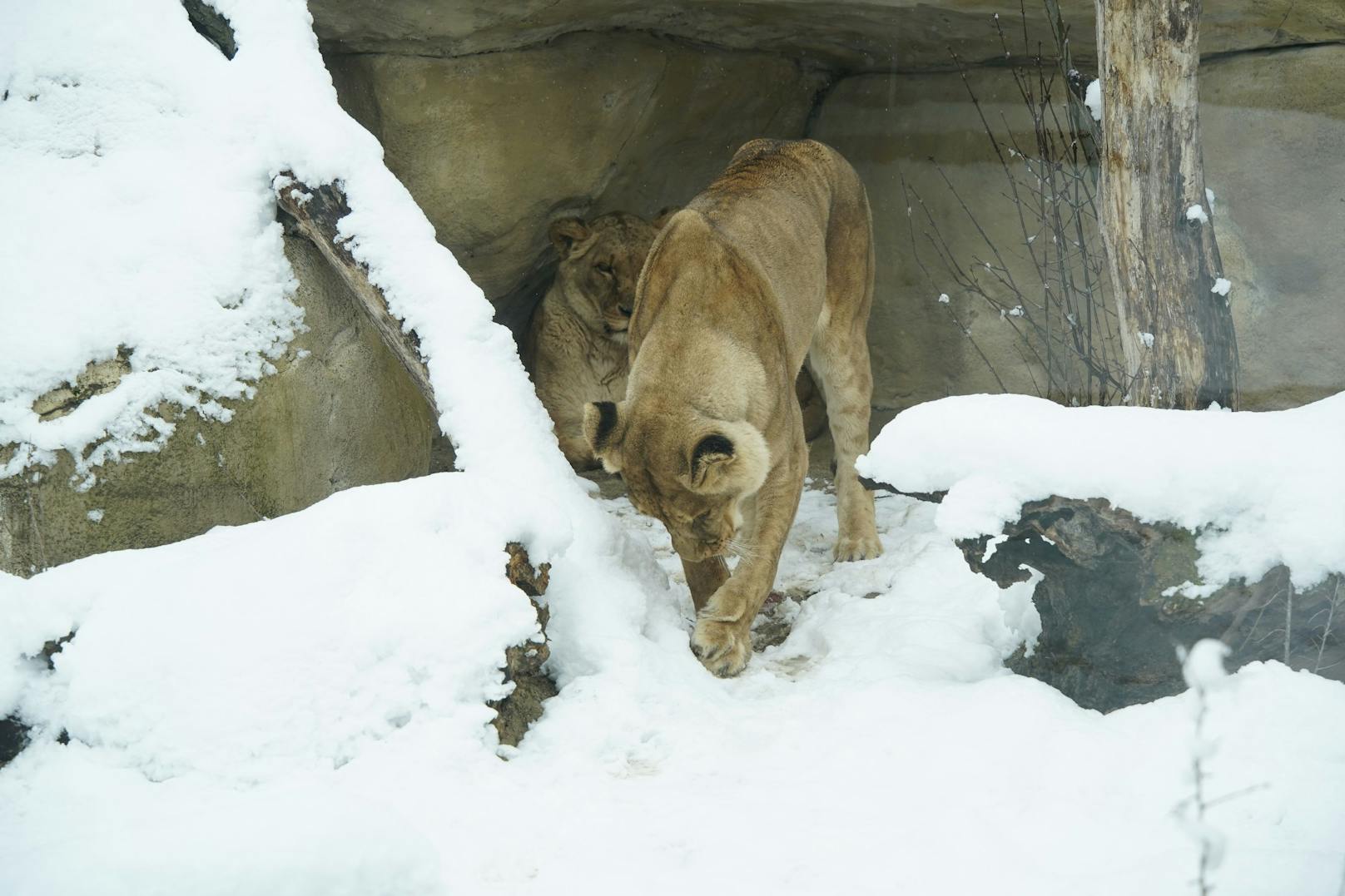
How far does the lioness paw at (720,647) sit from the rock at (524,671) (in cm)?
64

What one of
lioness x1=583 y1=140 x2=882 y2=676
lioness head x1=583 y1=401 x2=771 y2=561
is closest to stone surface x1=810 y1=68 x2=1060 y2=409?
lioness x1=583 y1=140 x2=882 y2=676

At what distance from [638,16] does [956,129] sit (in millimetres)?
1919

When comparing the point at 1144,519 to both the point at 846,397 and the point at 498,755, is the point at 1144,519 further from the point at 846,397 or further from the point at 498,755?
the point at 846,397

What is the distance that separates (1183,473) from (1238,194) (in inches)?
123

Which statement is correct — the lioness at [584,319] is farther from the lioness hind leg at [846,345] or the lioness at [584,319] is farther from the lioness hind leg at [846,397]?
the lioness hind leg at [846,397]

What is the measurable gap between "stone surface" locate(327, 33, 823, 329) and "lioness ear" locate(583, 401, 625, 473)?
2351 millimetres

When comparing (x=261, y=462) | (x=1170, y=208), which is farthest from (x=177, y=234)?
(x=1170, y=208)

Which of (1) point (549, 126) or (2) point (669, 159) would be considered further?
(2) point (669, 159)

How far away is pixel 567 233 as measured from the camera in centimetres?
654

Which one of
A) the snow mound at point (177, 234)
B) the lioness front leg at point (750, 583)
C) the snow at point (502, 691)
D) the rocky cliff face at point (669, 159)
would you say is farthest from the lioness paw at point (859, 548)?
the rocky cliff face at point (669, 159)

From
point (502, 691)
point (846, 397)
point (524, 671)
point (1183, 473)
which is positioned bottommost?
point (846, 397)

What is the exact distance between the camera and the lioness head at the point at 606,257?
6594mm

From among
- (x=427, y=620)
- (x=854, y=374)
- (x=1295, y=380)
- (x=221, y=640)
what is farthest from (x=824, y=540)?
(x=221, y=640)

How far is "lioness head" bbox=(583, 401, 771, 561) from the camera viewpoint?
4062 mm
